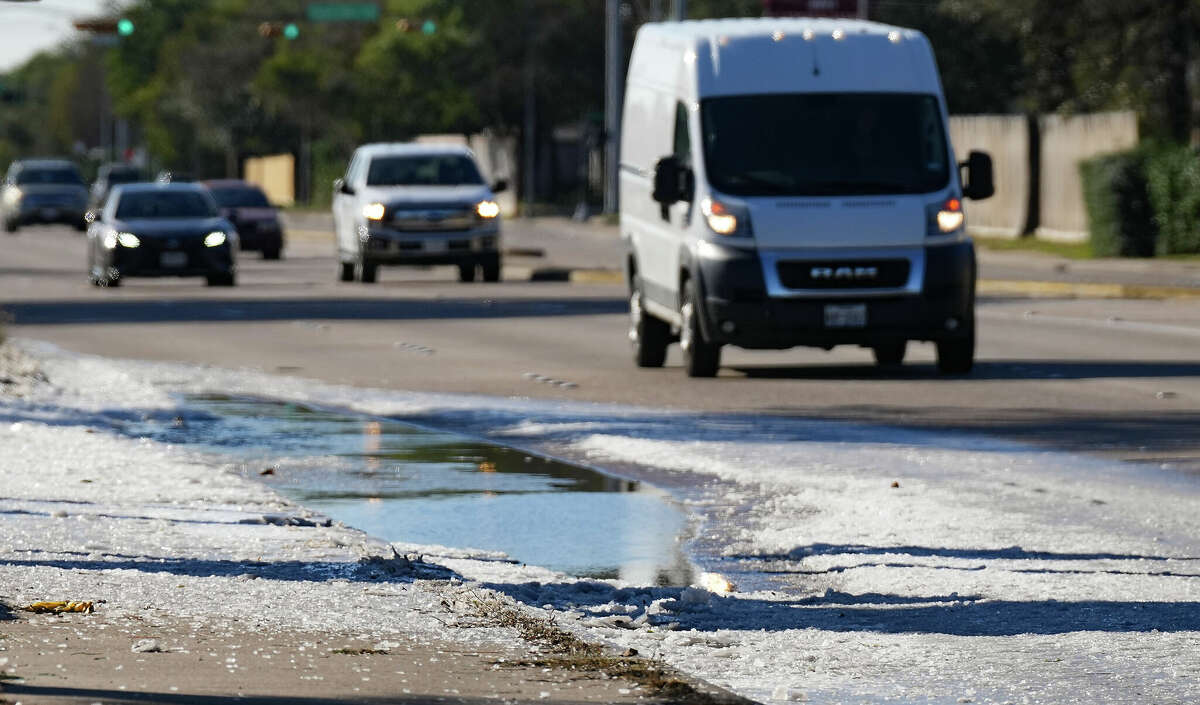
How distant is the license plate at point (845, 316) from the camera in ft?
58.0

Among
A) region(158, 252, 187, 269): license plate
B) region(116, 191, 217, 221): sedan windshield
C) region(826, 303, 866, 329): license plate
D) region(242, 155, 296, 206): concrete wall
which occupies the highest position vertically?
region(826, 303, 866, 329): license plate

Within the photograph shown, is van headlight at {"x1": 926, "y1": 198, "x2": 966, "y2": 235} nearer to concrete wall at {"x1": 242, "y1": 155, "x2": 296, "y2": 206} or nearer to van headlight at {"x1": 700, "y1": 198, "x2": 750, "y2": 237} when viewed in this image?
van headlight at {"x1": 700, "y1": 198, "x2": 750, "y2": 237}

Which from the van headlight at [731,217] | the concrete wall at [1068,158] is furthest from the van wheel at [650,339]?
the concrete wall at [1068,158]

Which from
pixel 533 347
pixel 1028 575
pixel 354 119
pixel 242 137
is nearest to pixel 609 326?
A: pixel 533 347

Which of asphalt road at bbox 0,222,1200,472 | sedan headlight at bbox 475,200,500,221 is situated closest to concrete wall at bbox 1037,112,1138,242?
asphalt road at bbox 0,222,1200,472

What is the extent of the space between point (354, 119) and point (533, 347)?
65.5m

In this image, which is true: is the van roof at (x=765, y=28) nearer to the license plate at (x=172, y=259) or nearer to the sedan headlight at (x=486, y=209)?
the sedan headlight at (x=486, y=209)

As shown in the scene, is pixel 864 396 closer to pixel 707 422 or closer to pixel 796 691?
pixel 707 422

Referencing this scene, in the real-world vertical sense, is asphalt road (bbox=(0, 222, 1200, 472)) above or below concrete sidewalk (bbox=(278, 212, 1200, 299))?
above

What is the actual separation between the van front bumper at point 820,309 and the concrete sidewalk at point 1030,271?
1136 cm

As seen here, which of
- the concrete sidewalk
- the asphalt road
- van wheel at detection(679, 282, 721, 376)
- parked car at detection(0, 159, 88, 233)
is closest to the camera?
the asphalt road

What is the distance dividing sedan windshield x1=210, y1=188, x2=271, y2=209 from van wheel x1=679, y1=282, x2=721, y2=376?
2887 cm

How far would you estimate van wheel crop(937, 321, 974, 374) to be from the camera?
59.2 feet

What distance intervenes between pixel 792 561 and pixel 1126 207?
30044 millimetres
